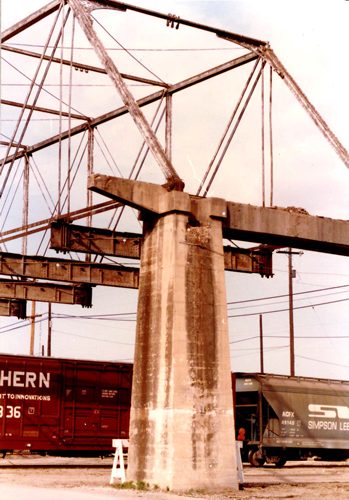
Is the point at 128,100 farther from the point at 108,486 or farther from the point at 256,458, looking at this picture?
the point at 256,458

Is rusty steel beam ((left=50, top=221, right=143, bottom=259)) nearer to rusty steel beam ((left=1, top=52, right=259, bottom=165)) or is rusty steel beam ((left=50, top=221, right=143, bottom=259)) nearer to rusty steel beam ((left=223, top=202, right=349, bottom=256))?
rusty steel beam ((left=1, top=52, right=259, bottom=165))

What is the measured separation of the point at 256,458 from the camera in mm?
30984

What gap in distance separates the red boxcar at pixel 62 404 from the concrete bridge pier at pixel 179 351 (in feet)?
29.8

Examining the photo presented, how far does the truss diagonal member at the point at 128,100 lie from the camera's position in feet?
62.7

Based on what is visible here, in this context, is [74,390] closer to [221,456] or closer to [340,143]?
[221,456]

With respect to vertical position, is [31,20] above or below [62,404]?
above

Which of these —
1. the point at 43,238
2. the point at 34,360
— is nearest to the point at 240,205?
the point at 43,238

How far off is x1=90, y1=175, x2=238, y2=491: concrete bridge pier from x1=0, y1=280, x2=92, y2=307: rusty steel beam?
13.6 metres

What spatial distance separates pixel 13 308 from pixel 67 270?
20.2 ft

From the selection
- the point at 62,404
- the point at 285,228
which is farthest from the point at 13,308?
the point at 285,228

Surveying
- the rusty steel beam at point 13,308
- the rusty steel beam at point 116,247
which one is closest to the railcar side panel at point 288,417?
the rusty steel beam at point 116,247

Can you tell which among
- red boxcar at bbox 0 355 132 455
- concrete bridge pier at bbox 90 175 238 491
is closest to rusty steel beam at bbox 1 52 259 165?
concrete bridge pier at bbox 90 175 238 491

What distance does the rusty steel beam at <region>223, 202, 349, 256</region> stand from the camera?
1992cm

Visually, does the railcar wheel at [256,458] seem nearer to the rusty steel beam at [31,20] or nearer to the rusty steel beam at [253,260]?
the rusty steel beam at [253,260]
